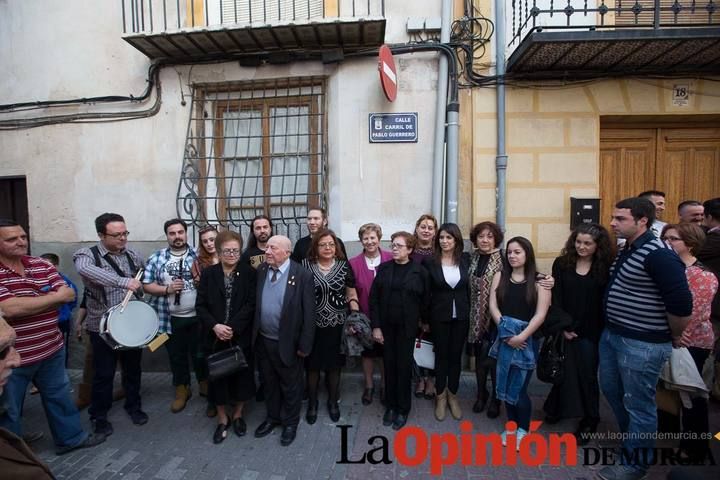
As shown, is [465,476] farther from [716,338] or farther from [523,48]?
[523,48]

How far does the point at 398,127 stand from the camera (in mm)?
4793

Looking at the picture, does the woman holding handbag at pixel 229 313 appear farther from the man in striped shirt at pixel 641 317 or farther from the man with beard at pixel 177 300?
the man in striped shirt at pixel 641 317

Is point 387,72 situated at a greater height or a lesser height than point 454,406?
greater

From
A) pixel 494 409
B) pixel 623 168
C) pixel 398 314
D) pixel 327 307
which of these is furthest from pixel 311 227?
pixel 623 168

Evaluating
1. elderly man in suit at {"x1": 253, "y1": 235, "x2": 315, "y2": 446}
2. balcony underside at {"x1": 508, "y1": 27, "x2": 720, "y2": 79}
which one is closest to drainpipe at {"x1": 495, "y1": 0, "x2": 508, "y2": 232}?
balcony underside at {"x1": 508, "y1": 27, "x2": 720, "y2": 79}

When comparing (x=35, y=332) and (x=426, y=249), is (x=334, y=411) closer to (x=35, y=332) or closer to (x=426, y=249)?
(x=426, y=249)

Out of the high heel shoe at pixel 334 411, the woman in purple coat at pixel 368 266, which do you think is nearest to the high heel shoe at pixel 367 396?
the woman in purple coat at pixel 368 266

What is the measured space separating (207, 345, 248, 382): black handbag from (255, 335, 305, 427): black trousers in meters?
0.17

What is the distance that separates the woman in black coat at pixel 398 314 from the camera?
3.54 m

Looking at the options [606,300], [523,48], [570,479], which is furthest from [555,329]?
[523,48]

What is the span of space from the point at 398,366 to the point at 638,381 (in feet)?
5.75

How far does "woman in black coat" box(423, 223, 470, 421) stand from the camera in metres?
3.59

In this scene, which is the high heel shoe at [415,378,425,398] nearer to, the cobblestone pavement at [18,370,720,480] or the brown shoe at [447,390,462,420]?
the cobblestone pavement at [18,370,720,480]

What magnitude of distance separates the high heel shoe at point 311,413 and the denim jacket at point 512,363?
161cm
